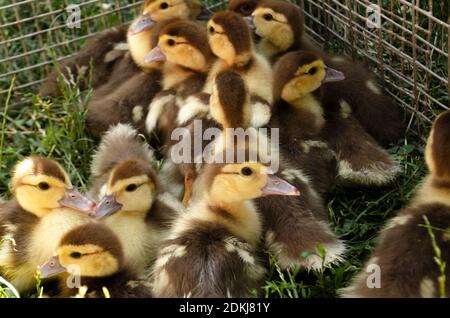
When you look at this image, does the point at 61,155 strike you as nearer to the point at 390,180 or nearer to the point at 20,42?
the point at 20,42

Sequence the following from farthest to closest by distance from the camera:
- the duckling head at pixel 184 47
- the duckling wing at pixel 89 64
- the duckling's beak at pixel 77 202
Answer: the duckling wing at pixel 89 64 → the duckling head at pixel 184 47 → the duckling's beak at pixel 77 202

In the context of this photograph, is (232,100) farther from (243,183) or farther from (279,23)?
(279,23)

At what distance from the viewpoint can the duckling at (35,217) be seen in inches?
101

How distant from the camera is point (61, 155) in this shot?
10.7 feet

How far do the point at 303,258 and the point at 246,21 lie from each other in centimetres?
110

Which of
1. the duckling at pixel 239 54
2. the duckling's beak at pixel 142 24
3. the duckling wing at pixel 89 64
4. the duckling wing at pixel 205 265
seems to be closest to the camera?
the duckling wing at pixel 205 265

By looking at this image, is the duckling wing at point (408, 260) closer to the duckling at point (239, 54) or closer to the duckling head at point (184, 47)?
the duckling at point (239, 54)

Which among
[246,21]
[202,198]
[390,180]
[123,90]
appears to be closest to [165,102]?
[123,90]

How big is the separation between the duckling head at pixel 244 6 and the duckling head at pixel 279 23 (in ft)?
0.25

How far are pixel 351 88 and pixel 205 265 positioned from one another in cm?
110

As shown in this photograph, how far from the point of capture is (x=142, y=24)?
3369 millimetres

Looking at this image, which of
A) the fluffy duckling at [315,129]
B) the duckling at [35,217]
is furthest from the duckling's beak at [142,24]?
the duckling at [35,217]

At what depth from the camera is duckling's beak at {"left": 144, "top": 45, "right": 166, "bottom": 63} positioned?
317 cm

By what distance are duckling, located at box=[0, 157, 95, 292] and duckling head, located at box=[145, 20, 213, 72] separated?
0.71 meters
